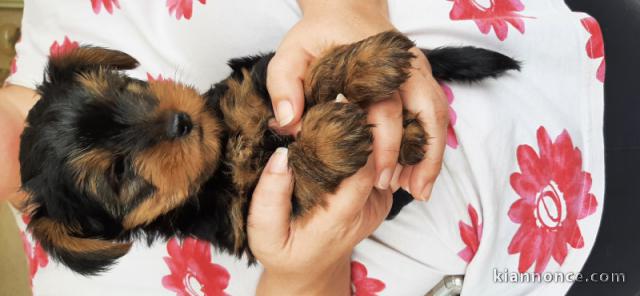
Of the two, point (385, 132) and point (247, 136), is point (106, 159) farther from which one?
point (385, 132)

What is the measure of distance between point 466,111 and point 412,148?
200 mm

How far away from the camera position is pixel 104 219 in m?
1.11

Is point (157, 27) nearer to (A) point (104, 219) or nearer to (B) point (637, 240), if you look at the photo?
(A) point (104, 219)

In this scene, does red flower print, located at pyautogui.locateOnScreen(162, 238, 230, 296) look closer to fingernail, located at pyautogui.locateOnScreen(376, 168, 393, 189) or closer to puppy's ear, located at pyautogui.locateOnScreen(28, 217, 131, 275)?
puppy's ear, located at pyautogui.locateOnScreen(28, 217, 131, 275)

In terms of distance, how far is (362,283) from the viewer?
129cm

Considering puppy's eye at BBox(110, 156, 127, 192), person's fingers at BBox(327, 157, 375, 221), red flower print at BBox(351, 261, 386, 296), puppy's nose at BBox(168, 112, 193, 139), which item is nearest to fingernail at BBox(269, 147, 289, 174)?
person's fingers at BBox(327, 157, 375, 221)

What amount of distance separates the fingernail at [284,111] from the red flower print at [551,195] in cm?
58

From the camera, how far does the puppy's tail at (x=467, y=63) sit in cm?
115

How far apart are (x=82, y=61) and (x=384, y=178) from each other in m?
0.84

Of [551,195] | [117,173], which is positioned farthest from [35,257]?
[551,195]

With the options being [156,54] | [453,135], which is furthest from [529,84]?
[156,54]

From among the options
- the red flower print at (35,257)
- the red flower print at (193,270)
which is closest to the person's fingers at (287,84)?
the red flower print at (193,270)

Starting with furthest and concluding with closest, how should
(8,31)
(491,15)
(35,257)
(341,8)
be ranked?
(8,31) < (35,257) < (491,15) < (341,8)

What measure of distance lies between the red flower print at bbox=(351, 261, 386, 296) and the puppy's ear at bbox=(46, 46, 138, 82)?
0.83 meters
